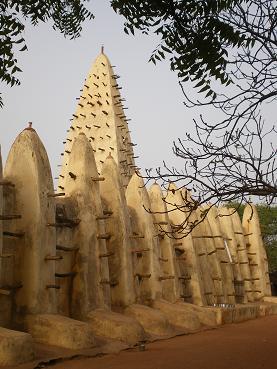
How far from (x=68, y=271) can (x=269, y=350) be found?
174 inches

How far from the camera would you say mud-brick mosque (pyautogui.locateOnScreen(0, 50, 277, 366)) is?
8203 mm

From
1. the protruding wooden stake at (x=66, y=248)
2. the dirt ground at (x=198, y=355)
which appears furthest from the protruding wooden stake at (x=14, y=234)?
the dirt ground at (x=198, y=355)

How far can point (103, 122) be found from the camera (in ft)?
74.8

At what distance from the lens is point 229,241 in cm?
1986

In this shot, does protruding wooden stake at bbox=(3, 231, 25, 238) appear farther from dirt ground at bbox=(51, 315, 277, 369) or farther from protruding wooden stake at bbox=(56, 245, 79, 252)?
dirt ground at bbox=(51, 315, 277, 369)

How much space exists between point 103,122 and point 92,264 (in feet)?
44.3

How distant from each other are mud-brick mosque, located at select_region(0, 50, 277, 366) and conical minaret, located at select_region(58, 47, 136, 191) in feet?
19.7

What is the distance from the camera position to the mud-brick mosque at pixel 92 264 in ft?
26.9

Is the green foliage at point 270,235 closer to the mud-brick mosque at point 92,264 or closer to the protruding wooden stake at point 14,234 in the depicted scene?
the mud-brick mosque at point 92,264

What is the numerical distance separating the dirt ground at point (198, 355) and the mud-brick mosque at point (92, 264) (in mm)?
537

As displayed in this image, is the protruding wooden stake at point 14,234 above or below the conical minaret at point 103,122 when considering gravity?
below

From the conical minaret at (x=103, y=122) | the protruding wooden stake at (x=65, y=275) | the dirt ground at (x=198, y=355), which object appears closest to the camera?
the dirt ground at (x=198, y=355)

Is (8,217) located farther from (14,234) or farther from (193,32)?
(193,32)

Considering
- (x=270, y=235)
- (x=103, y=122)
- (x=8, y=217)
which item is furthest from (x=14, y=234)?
(x=270, y=235)
